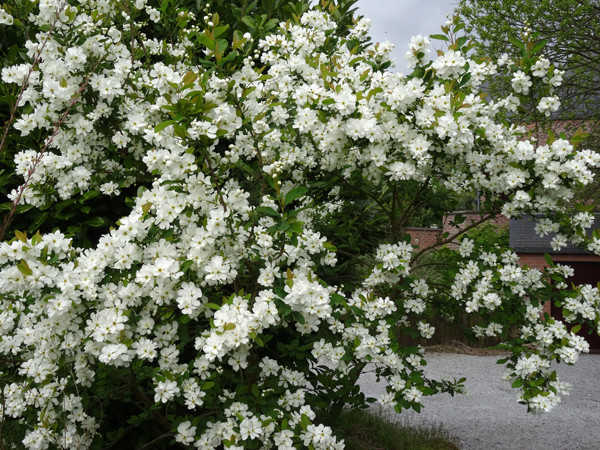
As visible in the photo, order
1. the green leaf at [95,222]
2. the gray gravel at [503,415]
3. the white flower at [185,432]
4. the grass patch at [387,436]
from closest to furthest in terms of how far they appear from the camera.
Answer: the white flower at [185,432] < the green leaf at [95,222] < the grass patch at [387,436] < the gray gravel at [503,415]

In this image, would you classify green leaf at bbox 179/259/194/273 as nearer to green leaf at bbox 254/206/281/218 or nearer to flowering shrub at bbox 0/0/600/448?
flowering shrub at bbox 0/0/600/448

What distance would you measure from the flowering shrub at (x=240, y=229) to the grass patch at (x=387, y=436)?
5.30 feet

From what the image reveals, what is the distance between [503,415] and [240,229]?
232 inches

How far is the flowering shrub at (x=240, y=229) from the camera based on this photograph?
2.64m

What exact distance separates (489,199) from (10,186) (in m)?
3.11

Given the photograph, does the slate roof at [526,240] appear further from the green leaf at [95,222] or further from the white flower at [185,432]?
the white flower at [185,432]

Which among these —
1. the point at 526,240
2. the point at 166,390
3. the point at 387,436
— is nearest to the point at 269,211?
the point at 166,390

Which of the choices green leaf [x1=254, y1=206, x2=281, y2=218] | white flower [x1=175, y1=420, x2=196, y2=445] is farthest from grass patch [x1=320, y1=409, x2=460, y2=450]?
green leaf [x1=254, y1=206, x2=281, y2=218]

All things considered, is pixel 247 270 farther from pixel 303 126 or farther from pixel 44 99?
pixel 44 99

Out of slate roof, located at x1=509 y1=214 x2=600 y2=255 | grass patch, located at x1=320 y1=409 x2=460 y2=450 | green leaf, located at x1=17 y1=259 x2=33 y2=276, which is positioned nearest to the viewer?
green leaf, located at x1=17 y1=259 x2=33 y2=276

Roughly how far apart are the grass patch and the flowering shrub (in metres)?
1.62

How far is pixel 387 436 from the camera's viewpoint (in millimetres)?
5340

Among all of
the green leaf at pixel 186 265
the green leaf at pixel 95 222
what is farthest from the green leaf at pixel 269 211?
the green leaf at pixel 95 222

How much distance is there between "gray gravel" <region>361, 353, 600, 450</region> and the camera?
6409 millimetres
